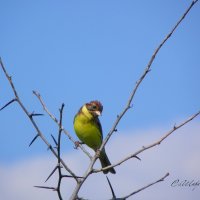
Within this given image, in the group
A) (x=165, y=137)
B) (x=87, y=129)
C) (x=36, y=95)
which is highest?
(x=87, y=129)

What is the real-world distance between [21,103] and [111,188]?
832 mm

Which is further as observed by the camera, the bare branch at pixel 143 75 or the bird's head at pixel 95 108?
the bird's head at pixel 95 108

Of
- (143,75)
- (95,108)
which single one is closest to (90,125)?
(95,108)

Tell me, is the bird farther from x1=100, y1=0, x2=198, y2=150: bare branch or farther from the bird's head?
x1=100, y1=0, x2=198, y2=150: bare branch

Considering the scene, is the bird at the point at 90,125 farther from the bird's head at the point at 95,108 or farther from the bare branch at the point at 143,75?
the bare branch at the point at 143,75

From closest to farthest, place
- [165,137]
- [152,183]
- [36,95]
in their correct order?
1. [152,183]
2. [165,137]
3. [36,95]

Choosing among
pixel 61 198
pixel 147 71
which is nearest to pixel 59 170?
pixel 61 198

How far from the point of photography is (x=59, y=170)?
2.41 meters

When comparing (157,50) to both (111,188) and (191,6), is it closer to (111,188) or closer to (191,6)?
(191,6)

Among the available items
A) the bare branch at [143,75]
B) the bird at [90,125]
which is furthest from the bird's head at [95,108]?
the bare branch at [143,75]

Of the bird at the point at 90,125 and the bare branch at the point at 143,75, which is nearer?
the bare branch at the point at 143,75

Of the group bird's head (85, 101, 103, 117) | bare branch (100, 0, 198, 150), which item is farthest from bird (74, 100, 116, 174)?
bare branch (100, 0, 198, 150)

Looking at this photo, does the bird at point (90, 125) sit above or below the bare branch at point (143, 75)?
above

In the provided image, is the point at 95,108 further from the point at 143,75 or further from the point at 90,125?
the point at 143,75
